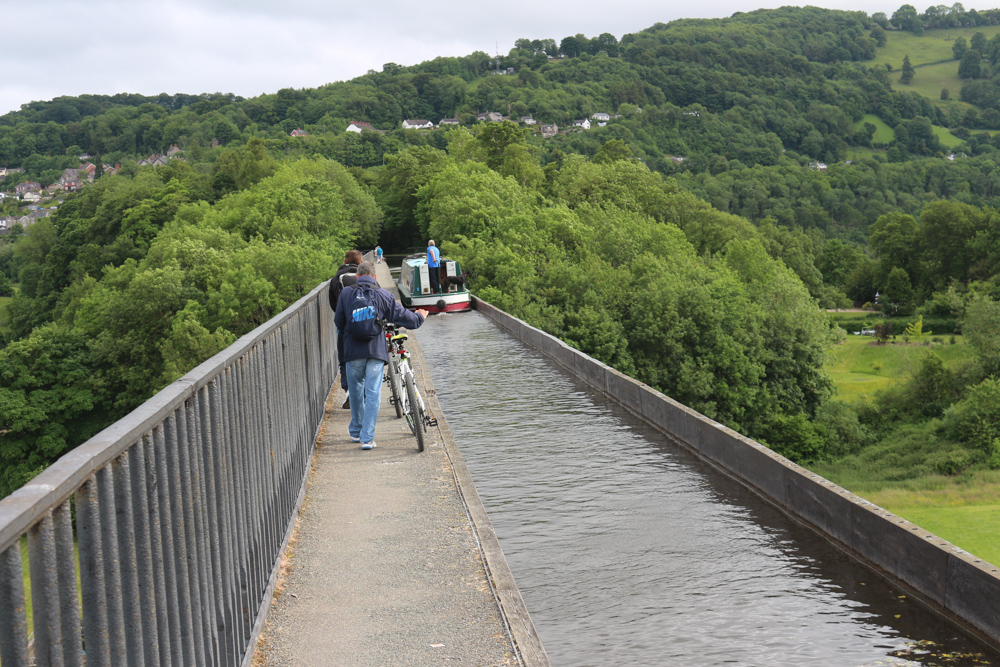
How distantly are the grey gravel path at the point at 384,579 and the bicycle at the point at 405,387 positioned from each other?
0.53 metres

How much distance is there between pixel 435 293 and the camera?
33594mm

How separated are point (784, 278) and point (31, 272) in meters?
90.4

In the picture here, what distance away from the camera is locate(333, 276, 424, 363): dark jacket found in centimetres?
919

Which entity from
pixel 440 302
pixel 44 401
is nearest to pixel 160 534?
pixel 440 302

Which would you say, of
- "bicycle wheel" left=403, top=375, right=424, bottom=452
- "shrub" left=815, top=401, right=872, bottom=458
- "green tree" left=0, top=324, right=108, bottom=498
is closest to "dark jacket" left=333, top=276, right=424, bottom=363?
"bicycle wheel" left=403, top=375, right=424, bottom=452

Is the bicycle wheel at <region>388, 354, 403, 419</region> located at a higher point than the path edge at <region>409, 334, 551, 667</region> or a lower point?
higher

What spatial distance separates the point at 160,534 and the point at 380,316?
20.3ft

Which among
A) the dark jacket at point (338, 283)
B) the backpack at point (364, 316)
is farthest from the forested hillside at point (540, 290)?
the backpack at point (364, 316)

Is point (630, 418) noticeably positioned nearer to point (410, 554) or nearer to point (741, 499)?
point (741, 499)

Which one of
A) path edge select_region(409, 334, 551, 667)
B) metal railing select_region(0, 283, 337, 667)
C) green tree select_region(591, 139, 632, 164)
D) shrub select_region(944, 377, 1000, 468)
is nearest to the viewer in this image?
metal railing select_region(0, 283, 337, 667)

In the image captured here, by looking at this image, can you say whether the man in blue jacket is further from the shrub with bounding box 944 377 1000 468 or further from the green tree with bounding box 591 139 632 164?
the green tree with bounding box 591 139 632 164

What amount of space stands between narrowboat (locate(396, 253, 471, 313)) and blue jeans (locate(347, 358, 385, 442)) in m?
23.3

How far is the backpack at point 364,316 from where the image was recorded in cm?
898

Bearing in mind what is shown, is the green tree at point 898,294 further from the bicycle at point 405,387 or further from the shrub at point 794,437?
the bicycle at point 405,387
